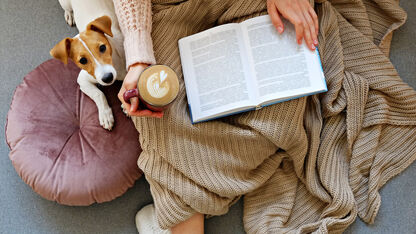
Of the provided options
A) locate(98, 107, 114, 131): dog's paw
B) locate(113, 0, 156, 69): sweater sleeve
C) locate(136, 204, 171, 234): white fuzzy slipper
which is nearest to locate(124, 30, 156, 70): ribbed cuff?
locate(113, 0, 156, 69): sweater sleeve

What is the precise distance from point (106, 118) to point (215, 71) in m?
0.44

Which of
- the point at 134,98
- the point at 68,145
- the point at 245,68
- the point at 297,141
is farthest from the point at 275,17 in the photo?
the point at 68,145

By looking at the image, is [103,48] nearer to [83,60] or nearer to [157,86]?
[83,60]

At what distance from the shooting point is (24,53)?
164cm

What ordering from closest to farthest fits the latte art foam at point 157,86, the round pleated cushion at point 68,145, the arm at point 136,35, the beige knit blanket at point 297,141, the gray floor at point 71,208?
the latte art foam at point 157,86, the arm at point 136,35, the beige knit blanket at point 297,141, the round pleated cushion at point 68,145, the gray floor at point 71,208

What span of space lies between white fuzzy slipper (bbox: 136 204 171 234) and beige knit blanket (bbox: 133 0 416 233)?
0.14 metres

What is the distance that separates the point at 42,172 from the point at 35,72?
383 millimetres

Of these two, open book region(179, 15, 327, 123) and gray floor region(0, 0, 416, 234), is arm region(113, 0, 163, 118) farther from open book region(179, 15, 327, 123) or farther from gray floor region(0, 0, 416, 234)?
gray floor region(0, 0, 416, 234)

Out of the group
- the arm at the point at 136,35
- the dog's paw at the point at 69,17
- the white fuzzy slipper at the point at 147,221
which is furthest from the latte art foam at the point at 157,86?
the dog's paw at the point at 69,17

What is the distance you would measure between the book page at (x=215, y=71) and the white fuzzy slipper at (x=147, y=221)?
47cm

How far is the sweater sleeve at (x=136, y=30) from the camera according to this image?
1.09 m

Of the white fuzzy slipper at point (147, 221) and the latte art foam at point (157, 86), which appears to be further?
the white fuzzy slipper at point (147, 221)

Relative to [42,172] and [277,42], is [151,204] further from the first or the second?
[277,42]

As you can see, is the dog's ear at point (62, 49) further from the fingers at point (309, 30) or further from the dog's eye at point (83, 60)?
the fingers at point (309, 30)
